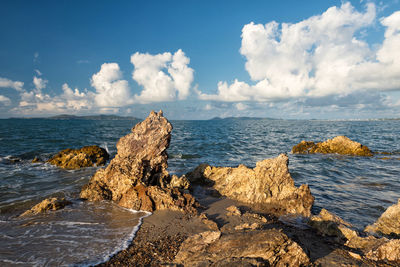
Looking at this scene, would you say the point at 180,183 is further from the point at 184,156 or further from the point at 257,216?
the point at 184,156

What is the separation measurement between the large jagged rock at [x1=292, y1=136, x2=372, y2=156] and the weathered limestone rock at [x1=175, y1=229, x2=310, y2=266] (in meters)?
25.2

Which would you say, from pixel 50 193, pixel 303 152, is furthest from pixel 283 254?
pixel 303 152

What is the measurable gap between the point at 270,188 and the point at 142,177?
639cm

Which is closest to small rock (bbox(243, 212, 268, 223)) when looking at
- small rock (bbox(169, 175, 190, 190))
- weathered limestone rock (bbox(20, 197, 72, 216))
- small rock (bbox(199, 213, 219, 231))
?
small rock (bbox(199, 213, 219, 231))

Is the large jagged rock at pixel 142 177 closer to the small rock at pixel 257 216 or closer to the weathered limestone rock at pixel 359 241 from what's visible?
the small rock at pixel 257 216

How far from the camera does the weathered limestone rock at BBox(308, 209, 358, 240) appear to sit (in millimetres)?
7047

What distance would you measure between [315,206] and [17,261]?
11803mm

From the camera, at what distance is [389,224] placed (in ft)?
26.0

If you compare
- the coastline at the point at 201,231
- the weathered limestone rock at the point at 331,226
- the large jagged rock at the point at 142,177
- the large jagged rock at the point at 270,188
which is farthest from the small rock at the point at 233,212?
the weathered limestone rock at the point at 331,226

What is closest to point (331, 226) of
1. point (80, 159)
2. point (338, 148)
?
point (80, 159)

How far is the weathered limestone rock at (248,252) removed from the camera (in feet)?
15.5

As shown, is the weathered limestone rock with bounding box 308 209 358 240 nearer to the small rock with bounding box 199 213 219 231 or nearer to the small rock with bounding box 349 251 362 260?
the small rock with bounding box 349 251 362 260

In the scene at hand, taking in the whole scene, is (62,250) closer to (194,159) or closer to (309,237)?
(309,237)

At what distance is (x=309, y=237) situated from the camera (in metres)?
7.14
